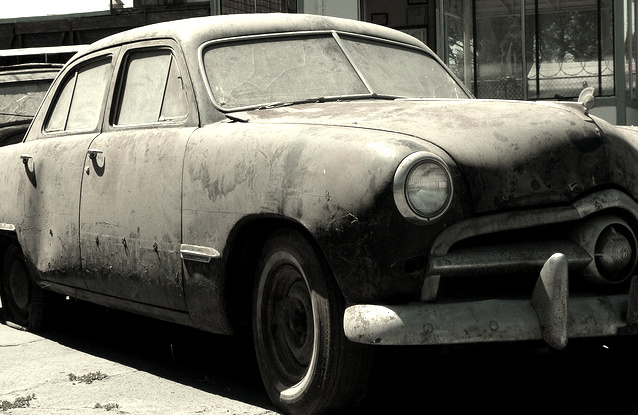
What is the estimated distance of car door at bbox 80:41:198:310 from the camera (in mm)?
5121

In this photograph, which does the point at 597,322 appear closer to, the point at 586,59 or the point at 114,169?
the point at 114,169

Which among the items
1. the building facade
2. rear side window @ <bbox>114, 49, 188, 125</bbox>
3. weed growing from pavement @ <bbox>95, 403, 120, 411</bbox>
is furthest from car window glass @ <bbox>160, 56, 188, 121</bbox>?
the building facade

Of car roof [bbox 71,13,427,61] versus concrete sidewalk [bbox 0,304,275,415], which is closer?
concrete sidewalk [bbox 0,304,275,415]

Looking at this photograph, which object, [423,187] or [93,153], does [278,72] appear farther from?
[423,187]

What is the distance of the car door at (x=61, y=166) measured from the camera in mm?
6016

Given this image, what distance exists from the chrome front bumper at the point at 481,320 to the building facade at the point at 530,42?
43.5 feet

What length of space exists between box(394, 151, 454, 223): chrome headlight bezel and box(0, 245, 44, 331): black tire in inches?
135

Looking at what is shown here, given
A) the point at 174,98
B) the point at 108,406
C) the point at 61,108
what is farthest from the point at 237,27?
the point at 108,406

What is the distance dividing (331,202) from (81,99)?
274 centimetres

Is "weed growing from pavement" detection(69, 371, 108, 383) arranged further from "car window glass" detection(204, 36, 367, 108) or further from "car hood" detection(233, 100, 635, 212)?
"car hood" detection(233, 100, 635, 212)

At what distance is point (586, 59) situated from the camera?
1720cm

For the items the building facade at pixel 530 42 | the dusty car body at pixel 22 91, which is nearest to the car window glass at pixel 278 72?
the dusty car body at pixel 22 91

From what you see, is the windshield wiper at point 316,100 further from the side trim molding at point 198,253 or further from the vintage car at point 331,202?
the side trim molding at point 198,253

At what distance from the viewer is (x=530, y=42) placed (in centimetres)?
1745
